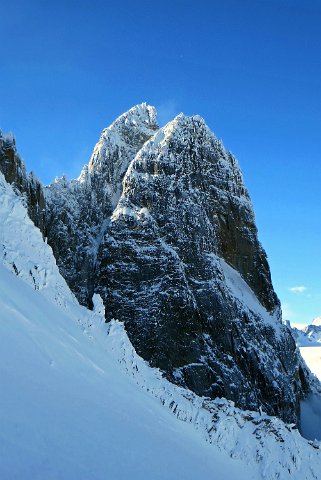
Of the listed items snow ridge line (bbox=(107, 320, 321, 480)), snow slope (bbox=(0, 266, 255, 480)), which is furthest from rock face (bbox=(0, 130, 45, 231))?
snow slope (bbox=(0, 266, 255, 480))

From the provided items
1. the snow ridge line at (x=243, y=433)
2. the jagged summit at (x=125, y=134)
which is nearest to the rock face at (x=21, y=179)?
the jagged summit at (x=125, y=134)

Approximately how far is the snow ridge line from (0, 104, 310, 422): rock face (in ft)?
56.3

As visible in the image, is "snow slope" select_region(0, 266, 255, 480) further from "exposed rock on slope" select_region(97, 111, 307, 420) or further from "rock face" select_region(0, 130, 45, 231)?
"exposed rock on slope" select_region(97, 111, 307, 420)

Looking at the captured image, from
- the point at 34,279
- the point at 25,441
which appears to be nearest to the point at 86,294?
the point at 34,279

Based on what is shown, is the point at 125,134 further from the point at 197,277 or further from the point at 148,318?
the point at 148,318

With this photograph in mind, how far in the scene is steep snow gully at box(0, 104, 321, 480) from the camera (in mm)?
4629

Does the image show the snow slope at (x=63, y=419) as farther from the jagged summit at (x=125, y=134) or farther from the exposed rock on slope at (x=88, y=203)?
the jagged summit at (x=125, y=134)

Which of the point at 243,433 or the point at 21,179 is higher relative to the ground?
the point at 21,179

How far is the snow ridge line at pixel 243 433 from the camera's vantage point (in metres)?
14.8

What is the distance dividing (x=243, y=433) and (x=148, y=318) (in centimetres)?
2285

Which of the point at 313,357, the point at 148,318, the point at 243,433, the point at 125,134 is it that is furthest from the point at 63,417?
the point at 313,357

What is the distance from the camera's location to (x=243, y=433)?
55.3 ft

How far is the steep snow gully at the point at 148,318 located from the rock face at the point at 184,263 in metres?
0.13

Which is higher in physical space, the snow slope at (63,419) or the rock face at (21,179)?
the rock face at (21,179)
